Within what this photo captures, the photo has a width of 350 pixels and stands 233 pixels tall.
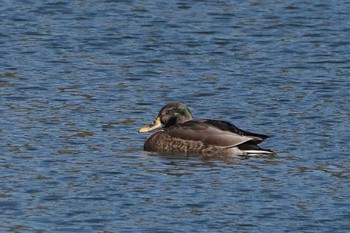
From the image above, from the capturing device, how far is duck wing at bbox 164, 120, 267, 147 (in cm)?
1762

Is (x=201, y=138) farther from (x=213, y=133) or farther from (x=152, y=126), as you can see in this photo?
(x=152, y=126)

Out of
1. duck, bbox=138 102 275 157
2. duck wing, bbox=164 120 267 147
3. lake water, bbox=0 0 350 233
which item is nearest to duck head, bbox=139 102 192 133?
duck, bbox=138 102 275 157

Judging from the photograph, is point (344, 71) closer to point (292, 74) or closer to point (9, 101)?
point (292, 74)

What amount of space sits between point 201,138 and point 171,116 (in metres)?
A: 0.79

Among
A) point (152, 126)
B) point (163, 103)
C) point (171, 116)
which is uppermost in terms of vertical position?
point (171, 116)

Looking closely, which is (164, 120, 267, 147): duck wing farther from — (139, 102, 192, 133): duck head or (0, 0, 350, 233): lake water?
(0, 0, 350, 233): lake water

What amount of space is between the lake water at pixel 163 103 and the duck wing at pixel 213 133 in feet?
1.18

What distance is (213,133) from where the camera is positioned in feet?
59.2

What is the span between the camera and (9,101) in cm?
2042

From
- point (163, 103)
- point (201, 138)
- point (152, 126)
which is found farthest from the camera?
point (163, 103)

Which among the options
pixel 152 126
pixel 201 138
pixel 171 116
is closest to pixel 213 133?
pixel 201 138

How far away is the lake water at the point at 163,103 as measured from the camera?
14.2 meters

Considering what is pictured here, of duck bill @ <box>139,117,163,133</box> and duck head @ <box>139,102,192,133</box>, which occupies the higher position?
duck head @ <box>139,102,192,133</box>

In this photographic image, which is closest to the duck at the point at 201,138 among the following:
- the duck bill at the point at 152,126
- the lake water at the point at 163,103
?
the duck bill at the point at 152,126
